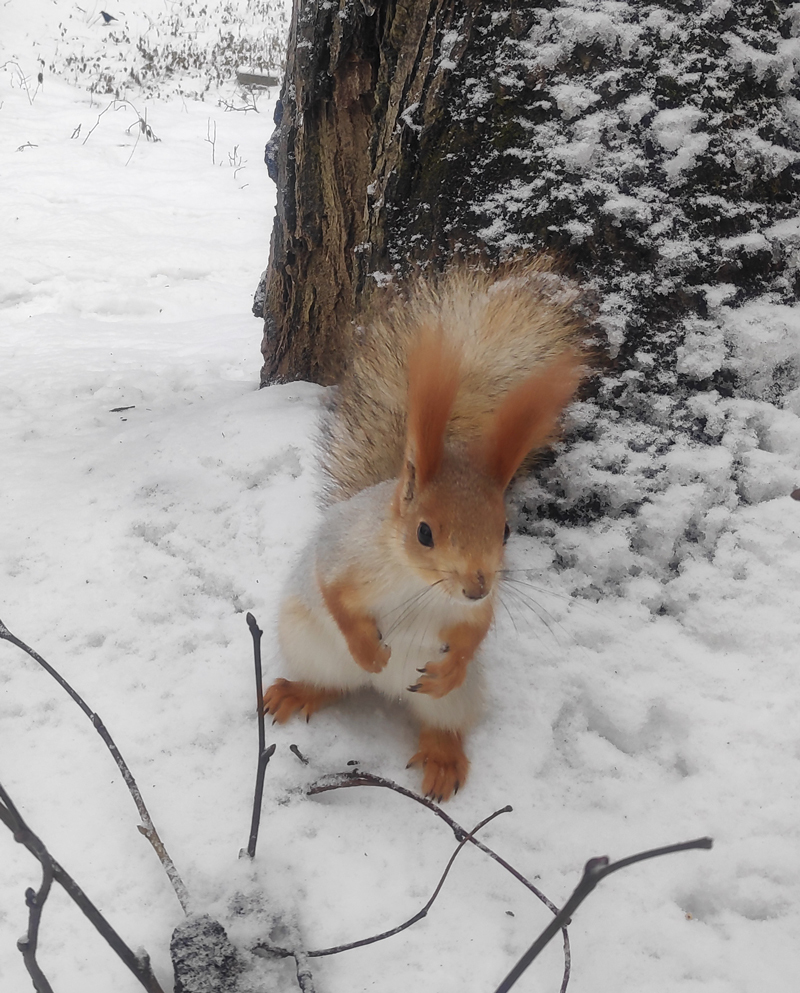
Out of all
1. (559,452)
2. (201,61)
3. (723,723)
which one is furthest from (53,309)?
(201,61)

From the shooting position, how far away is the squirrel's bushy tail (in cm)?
135

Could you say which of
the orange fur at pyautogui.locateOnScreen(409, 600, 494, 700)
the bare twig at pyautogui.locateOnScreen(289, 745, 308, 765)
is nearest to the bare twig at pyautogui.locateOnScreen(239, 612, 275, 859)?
the bare twig at pyautogui.locateOnScreen(289, 745, 308, 765)

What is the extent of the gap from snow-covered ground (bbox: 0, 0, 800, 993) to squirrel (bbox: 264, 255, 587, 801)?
0.40ft

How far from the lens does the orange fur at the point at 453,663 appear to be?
119cm

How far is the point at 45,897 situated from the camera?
26.4 inches

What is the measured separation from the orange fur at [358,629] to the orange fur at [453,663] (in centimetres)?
8

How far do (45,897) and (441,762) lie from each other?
0.74 m

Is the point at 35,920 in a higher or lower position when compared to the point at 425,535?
lower

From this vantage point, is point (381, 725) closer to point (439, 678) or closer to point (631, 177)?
point (439, 678)

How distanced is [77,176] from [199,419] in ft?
12.7

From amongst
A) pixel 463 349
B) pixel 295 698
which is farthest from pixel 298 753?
pixel 463 349

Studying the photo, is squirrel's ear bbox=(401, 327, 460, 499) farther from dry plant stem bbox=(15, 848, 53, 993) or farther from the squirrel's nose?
dry plant stem bbox=(15, 848, 53, 993)

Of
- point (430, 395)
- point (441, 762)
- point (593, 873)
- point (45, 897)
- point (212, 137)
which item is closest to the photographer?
point (593, 873)

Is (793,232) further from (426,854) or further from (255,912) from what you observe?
(255,912)
